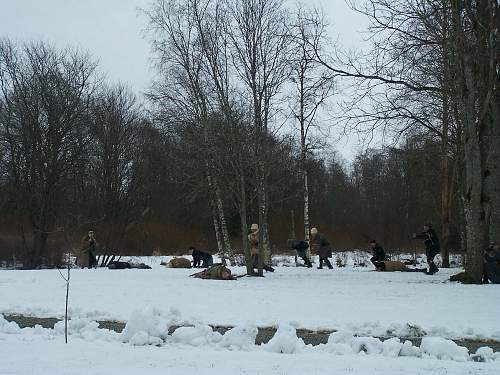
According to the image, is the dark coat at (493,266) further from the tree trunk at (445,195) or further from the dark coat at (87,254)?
the dark coat at (87,254)

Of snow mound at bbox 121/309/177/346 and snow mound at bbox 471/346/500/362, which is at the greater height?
snow mound at bbox 121/309/177/346

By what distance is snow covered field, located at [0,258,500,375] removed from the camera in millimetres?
6711

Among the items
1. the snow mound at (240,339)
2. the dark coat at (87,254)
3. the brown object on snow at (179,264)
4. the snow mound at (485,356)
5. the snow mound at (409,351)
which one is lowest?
Answer: the snow mound at (485,356)

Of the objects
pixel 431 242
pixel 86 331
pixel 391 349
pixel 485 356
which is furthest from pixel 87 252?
pixel 485 356

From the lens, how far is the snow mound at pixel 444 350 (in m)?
7.31

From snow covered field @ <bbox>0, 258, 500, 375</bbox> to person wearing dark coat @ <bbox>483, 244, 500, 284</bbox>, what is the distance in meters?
1.27

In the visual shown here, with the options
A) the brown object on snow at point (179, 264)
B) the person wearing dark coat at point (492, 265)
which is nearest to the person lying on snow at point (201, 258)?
the brown object on snow at point (179, 264)

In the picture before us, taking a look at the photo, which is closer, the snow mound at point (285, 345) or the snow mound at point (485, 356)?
the snow mound at point (485, 356)

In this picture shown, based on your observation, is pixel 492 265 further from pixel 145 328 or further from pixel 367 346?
pixel 145 328

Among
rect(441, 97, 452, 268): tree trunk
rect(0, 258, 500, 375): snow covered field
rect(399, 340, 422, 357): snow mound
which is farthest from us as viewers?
rect(441, 97, 452, 268): tree trunk

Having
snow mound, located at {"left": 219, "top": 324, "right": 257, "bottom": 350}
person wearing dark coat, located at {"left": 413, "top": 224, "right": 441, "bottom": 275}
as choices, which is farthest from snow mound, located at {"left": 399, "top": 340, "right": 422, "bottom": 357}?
person wearing dark coat, located at {"left": 413, "top": 224, "right": 441, "bottom": 275}

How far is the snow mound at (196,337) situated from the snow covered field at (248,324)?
0.02 metres

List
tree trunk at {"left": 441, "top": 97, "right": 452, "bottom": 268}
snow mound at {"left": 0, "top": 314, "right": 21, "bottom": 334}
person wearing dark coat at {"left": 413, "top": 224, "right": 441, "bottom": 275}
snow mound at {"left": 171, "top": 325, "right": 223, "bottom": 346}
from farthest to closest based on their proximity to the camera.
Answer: tree trunk at {"left": 441, "top": 97, "right": 452, "bottom": 268} < person wearing dark coat at {"left": 413, "top": 224, "right": 441, "bottom": 275} < snow mound at {"left": 0, "top": 314, "right": 21, "bottom": 334} < snow mound at {"left": 171, "top": 325, "right": 223, "bottom": 346}

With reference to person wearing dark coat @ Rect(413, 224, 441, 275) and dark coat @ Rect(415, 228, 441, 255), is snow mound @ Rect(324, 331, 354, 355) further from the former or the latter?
dark coat @ Rect(415, 228, 441, 255)
